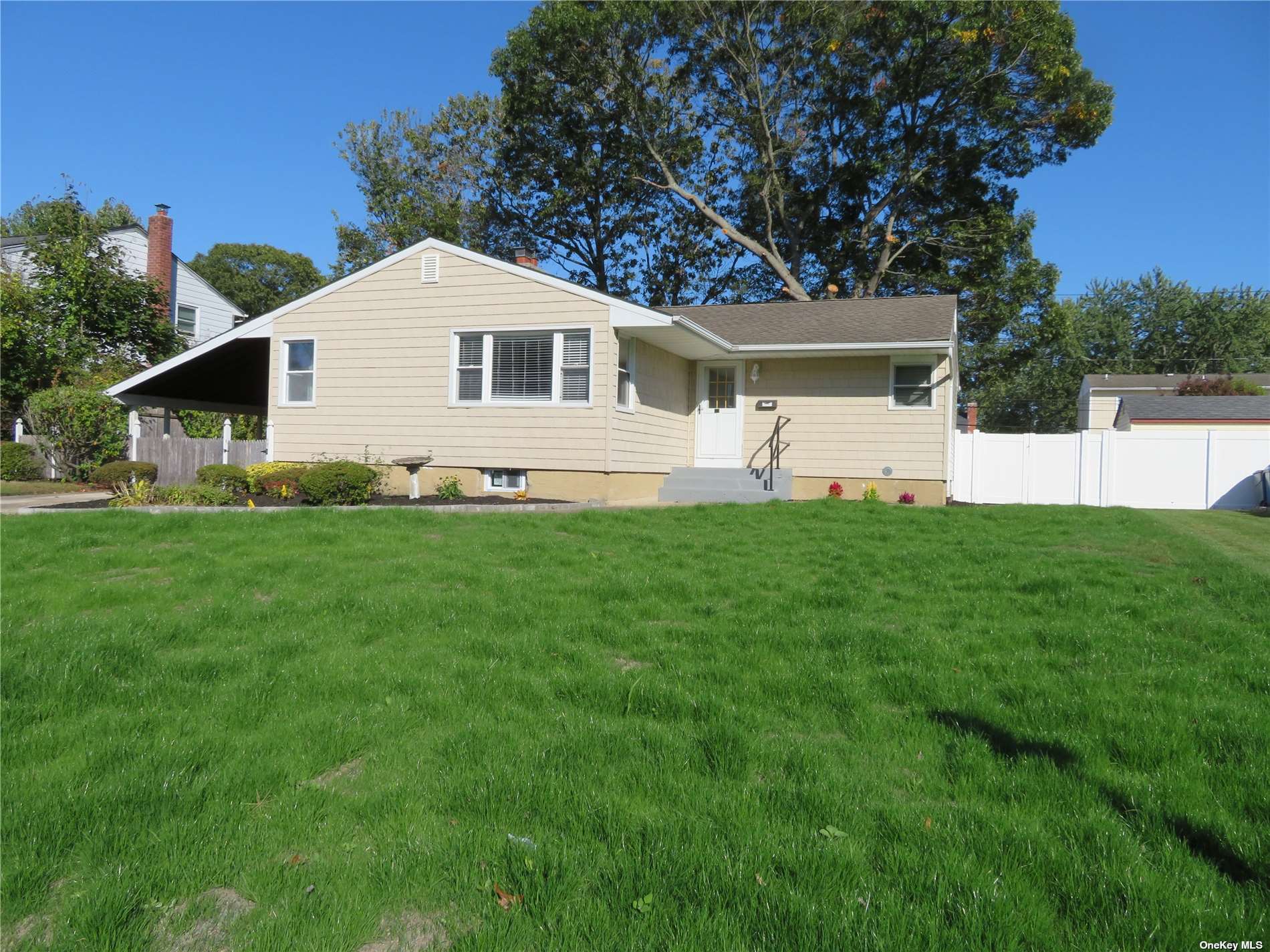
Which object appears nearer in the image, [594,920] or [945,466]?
[594,920]

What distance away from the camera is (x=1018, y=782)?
310 centimetres

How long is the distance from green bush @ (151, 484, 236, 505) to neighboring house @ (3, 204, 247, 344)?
1472 cm

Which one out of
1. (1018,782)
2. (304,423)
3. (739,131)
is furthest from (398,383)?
(739,131)

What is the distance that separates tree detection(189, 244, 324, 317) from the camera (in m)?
54.9

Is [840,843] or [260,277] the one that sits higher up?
[260,277]

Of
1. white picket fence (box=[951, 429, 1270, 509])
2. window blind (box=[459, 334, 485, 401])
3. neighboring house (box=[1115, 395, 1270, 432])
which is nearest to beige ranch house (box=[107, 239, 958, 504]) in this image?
window blind (box=[459, 334, 485, 401])

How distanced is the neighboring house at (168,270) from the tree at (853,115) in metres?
13.8

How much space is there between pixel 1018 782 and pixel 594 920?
1732 mm

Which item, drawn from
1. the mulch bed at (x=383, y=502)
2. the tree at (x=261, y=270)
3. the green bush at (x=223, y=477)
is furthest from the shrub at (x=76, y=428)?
the tree at (x=261, y=270)

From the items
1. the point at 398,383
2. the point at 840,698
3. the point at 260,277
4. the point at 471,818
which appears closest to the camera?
the point at 471,818

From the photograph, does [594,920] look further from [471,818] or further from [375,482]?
[375,482]

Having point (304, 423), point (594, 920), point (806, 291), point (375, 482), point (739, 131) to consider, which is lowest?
point (594, 920)

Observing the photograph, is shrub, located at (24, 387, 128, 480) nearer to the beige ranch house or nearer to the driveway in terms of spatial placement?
the beige ranch house

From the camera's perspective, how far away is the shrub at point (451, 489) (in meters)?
13.9
